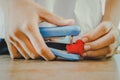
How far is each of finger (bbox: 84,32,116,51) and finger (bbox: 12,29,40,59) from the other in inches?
4.5

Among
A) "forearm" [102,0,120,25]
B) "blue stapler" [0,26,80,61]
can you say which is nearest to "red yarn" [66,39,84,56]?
"blue stapler" [0,26,80,61]

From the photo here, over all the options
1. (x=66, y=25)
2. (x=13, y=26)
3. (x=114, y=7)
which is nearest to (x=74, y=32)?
(x=66, y=25)

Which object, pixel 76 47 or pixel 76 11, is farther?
pixel 76 11

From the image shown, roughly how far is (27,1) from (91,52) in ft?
0.60

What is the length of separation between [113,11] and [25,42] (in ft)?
1.08

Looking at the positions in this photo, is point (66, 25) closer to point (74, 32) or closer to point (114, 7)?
point (74, 32)

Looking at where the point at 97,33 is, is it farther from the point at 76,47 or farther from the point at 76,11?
the point at 76,11

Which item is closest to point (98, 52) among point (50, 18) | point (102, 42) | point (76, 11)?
point (102, 42)

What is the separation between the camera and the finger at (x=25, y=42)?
54 cm

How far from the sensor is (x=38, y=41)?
52cm

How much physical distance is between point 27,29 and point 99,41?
0.53 ft

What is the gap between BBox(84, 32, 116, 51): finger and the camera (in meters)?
0.56

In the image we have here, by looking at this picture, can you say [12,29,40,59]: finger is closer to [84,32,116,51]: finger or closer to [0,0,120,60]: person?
[0,0,120,60]: person

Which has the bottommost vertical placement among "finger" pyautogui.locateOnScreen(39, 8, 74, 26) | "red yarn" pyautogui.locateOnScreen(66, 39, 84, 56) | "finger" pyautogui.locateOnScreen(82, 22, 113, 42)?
"red yarn" pyautogui.locateOnScreen(66, 39, 84, 56)
